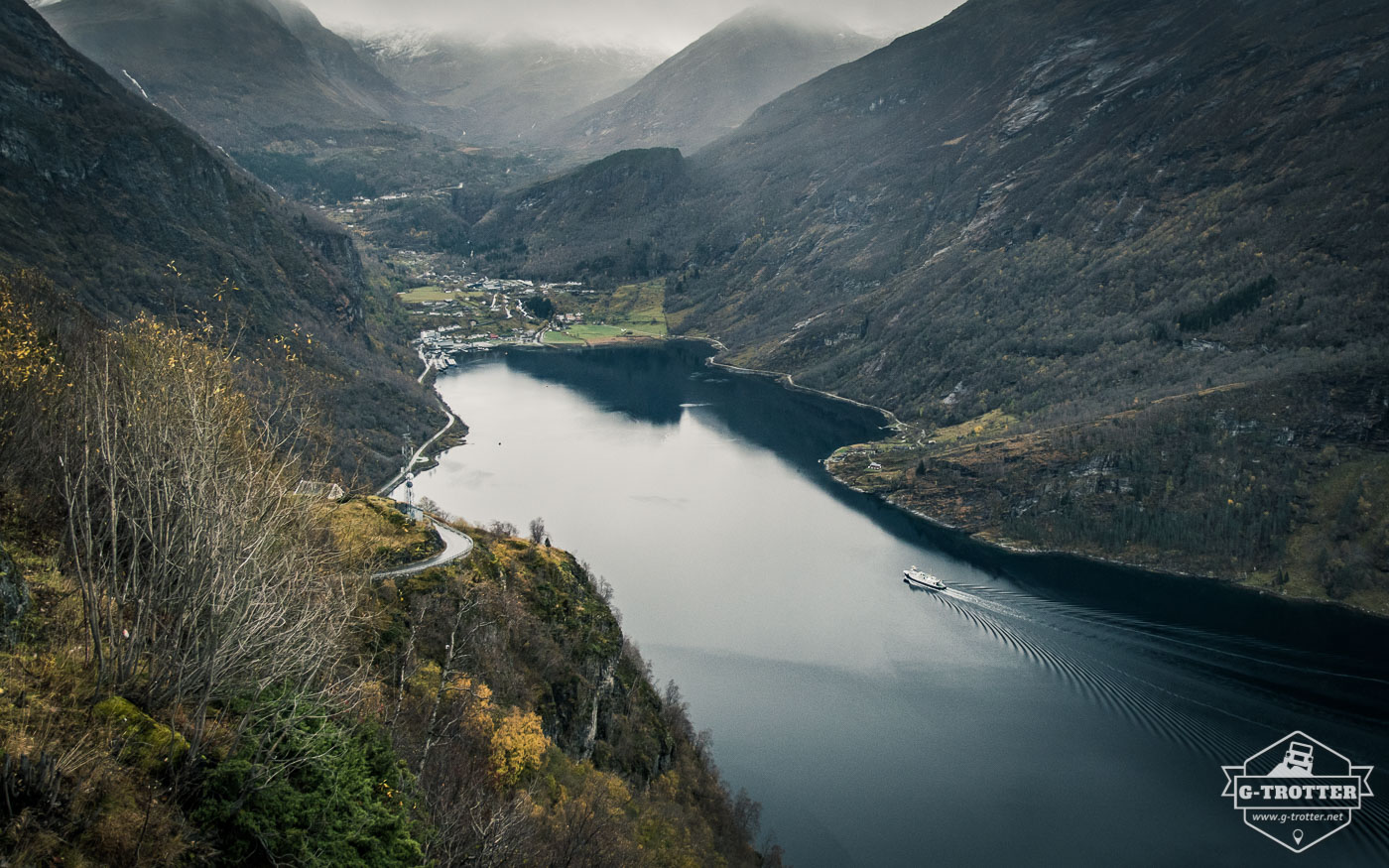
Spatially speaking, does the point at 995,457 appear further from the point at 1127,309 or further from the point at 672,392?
the point at 672,392

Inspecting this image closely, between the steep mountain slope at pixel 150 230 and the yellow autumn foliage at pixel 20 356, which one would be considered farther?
the steep mountain slope at pixel 150 230

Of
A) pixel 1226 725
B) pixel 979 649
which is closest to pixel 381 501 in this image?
pixel 979 649

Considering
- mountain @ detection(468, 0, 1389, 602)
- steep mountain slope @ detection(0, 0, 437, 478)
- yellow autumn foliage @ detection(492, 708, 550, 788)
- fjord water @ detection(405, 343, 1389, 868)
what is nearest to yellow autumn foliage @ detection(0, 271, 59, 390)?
yellow autumn foliage @ detection(492, 708, 550, 788)

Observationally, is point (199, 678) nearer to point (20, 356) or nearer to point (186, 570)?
point (186, 570)

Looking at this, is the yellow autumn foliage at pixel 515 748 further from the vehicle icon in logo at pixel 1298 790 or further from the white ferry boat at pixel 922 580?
the white ferry boat at pixel 922 580

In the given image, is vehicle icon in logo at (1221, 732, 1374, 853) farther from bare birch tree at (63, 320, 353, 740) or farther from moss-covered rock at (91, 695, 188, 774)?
moss-covered rock at (91, 695, 188, 774)

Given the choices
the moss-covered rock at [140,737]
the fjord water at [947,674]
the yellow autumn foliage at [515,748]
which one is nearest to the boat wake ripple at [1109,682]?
the fjord water at [947,674]
